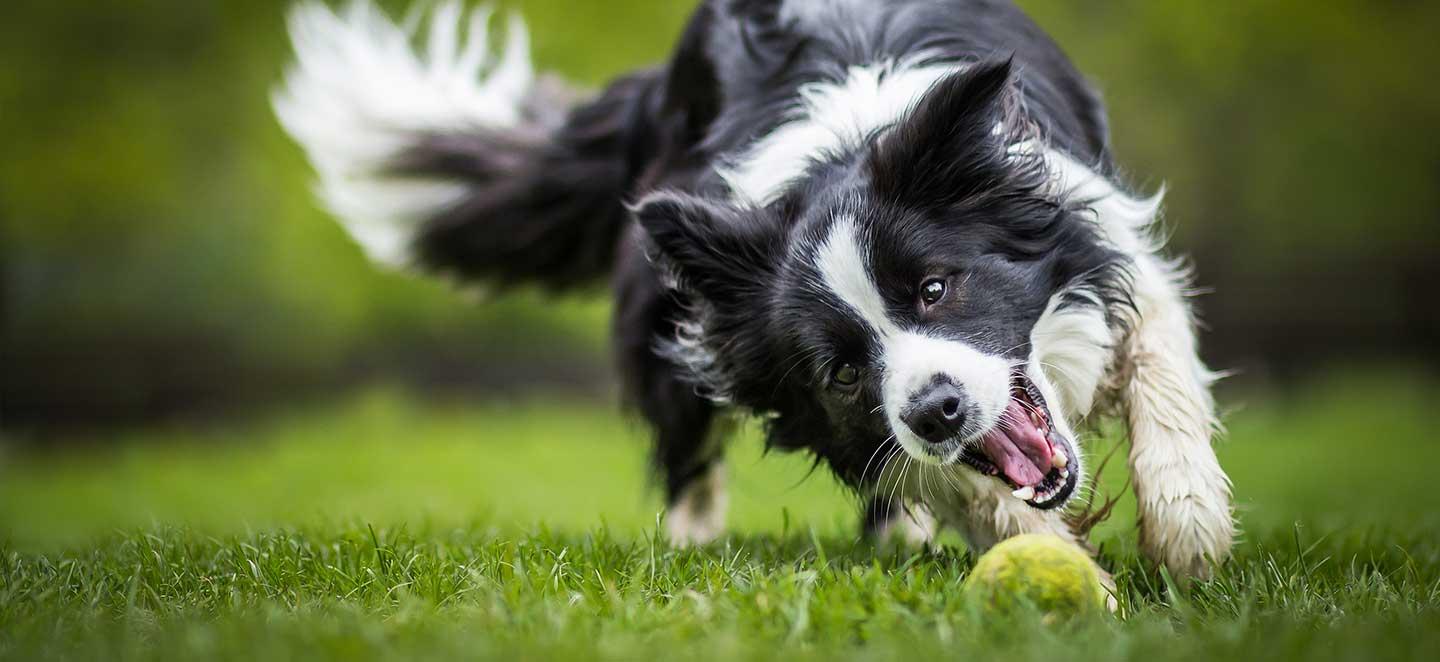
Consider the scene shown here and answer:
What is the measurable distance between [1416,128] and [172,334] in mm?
15386

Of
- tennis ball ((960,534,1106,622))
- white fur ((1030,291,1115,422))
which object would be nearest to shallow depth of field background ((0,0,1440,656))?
white fur ((1030,291,1115,422))

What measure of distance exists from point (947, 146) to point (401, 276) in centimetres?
1212

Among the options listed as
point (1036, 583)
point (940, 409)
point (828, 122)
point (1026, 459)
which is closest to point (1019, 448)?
point (1026, 459)

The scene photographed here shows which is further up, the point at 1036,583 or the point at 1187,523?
the point at 1036,583

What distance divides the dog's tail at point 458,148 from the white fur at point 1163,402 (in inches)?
90.8

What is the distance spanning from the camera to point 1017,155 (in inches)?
155

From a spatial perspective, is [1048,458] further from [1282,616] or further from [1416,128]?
[1416,128]

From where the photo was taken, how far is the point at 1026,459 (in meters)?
3.57

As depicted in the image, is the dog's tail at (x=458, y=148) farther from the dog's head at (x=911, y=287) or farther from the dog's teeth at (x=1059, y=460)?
the dog's teeth at (x=1059, y=460)

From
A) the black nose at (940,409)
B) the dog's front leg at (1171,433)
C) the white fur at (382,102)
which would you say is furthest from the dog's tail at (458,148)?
the black nose at (940,409)

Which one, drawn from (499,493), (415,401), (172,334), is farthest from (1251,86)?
(172,334)

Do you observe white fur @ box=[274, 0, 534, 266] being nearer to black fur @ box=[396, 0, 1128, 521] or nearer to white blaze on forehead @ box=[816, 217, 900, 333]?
black fur @ box=[396, 0, 1128, 521]

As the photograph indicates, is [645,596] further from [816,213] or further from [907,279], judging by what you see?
[816,213]

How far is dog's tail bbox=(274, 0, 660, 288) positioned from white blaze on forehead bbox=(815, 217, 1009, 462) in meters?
2.21
